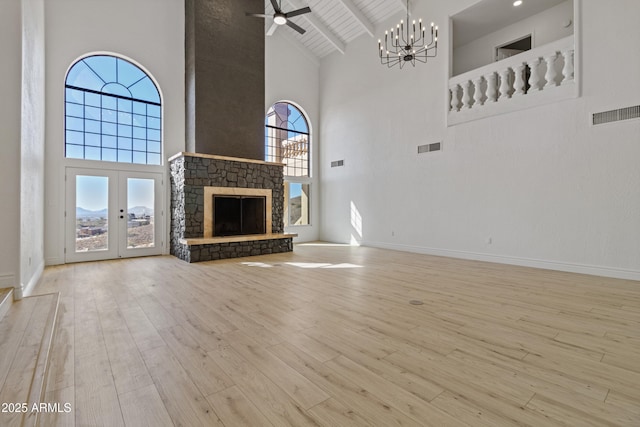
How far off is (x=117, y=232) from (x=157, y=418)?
5728 millimetres

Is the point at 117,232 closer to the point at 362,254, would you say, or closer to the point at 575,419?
the point at 362,254

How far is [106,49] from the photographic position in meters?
5.98

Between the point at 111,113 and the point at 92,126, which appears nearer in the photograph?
the point at 92,126

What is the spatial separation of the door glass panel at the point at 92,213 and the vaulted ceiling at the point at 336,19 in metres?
5.96

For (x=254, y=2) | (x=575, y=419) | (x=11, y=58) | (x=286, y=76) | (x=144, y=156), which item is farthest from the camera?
(x=286, y=76)

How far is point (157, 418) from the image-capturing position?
4.64 feet

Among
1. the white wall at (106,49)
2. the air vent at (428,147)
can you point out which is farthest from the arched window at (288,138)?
the air vent at (428,147)

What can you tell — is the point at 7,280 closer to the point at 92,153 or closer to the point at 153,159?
the point at 92,153

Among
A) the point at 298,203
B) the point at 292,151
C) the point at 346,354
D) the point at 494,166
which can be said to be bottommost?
the point at 346,354

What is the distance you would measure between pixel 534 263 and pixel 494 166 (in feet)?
6.17

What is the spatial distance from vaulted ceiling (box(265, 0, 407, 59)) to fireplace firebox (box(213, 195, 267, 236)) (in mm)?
5030

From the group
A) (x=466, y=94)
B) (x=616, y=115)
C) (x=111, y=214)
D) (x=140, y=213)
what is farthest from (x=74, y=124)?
(x=616, y=115)

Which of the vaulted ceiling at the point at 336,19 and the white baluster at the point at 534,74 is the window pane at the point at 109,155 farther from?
the white baluster at the point at 534,74

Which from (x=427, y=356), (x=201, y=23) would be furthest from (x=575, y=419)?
(x=201, y=23)
